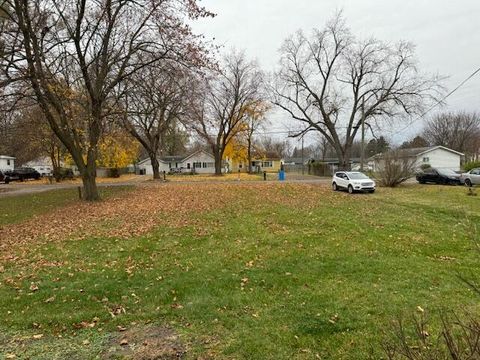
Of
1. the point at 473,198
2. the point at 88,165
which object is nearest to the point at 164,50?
the point at 88,165

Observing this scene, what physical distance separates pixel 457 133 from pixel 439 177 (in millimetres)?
53686

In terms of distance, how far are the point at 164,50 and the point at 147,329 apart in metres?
16.3

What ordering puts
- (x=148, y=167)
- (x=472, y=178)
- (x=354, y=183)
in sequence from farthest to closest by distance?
1. (x=148, y=167)
2. (x=472, y=178)
3. (x=354, y=183)

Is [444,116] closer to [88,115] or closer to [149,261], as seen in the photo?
[88,115]

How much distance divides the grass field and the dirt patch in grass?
2 centimetres

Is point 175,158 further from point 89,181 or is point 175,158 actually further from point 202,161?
point 89,181

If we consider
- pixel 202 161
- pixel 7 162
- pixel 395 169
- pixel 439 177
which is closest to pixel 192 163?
pixel 202 161

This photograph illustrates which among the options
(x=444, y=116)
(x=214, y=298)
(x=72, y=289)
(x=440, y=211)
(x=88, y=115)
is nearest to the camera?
(x=214, y=298)

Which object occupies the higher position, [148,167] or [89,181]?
[148,167]

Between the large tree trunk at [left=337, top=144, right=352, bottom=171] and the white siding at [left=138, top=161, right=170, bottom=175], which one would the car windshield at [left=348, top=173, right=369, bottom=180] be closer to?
the large tree trunk at [left=337, top=144, right=352, bottom=171]

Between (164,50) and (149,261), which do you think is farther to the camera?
(164,50)

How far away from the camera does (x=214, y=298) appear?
230 inches

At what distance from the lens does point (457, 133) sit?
76.2 m

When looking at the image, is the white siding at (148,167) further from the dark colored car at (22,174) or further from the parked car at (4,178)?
the parked car at (4,178)
